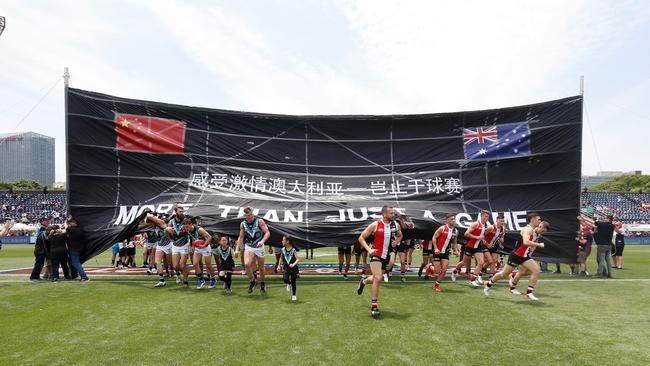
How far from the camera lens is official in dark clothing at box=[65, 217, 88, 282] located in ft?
40.1

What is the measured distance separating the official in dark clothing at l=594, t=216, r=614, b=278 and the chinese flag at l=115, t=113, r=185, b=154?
584 inches

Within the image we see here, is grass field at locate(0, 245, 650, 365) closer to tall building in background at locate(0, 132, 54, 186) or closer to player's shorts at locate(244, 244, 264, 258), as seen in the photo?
player's shorts at locate(244, 244, 264, 258)

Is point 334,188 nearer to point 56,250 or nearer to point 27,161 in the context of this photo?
point 56,250

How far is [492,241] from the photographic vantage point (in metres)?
12.4

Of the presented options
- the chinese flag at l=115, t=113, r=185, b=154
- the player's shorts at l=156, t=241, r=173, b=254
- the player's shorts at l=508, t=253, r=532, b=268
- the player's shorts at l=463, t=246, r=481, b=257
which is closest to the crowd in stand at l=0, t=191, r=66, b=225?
the chinese flag at l=115, t=113, r=185, b=154

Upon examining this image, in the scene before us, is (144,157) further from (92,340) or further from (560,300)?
(560,300)

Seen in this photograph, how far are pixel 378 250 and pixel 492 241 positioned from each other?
19.3 feet

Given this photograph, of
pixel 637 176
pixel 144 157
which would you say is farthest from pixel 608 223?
pixel 637 176

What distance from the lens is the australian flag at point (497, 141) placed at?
1402cm

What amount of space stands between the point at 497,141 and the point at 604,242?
4.98 meters

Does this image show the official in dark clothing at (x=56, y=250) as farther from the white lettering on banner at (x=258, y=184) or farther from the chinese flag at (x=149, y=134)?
the white lettering on banner at (x=258, y=184)

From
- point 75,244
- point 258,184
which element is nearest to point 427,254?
point 258,184

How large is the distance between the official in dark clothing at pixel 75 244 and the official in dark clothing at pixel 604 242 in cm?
1706

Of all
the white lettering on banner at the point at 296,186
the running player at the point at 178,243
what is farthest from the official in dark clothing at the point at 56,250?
the white lettering on banner at the point at 296,186
